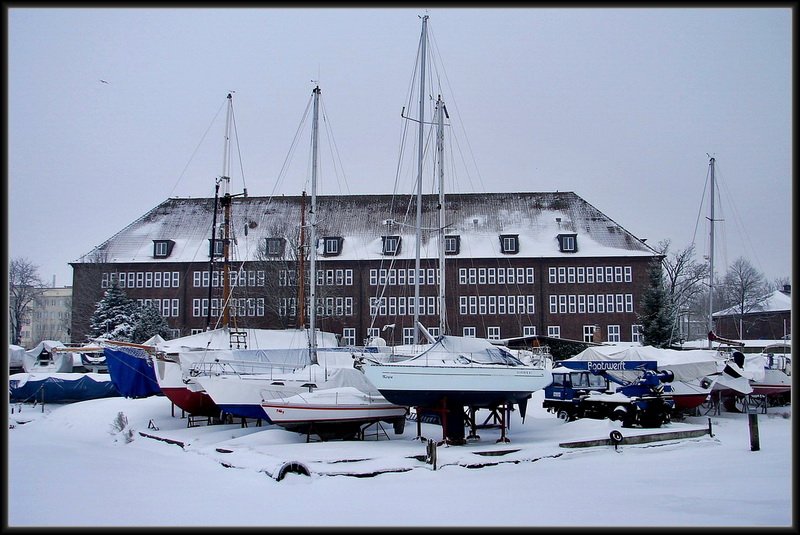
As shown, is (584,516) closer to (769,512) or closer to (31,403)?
(769,512)

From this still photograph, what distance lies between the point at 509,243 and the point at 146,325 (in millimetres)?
29080

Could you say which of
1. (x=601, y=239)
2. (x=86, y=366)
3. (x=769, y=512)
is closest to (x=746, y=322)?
(x=601, y=239)

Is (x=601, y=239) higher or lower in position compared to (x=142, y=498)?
higher

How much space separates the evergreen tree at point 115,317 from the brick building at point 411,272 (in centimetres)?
571

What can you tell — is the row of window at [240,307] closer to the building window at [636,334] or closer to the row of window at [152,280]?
the row of window at [152,280]

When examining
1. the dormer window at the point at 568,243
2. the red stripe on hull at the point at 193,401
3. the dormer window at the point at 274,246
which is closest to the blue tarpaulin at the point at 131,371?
the red stripe on hull at the point at 193,401

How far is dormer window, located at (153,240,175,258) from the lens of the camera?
6538 centimetres

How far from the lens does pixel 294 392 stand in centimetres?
2827

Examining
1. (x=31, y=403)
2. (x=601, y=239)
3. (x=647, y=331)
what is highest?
(x=601, y=239)

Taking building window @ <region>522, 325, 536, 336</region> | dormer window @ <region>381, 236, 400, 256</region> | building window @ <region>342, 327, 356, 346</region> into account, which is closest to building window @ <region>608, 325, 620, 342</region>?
building window @ <region>522, 325, 536, 336</region>

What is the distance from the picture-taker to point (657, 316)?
172ft

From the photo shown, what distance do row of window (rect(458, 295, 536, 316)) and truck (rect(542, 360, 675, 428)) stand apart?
2791 centimetres

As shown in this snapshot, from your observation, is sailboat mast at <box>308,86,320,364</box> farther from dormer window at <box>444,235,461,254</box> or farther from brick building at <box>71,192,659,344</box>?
dormer window at <box>444,235,461,254</box>

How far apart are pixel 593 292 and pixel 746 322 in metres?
28.7
